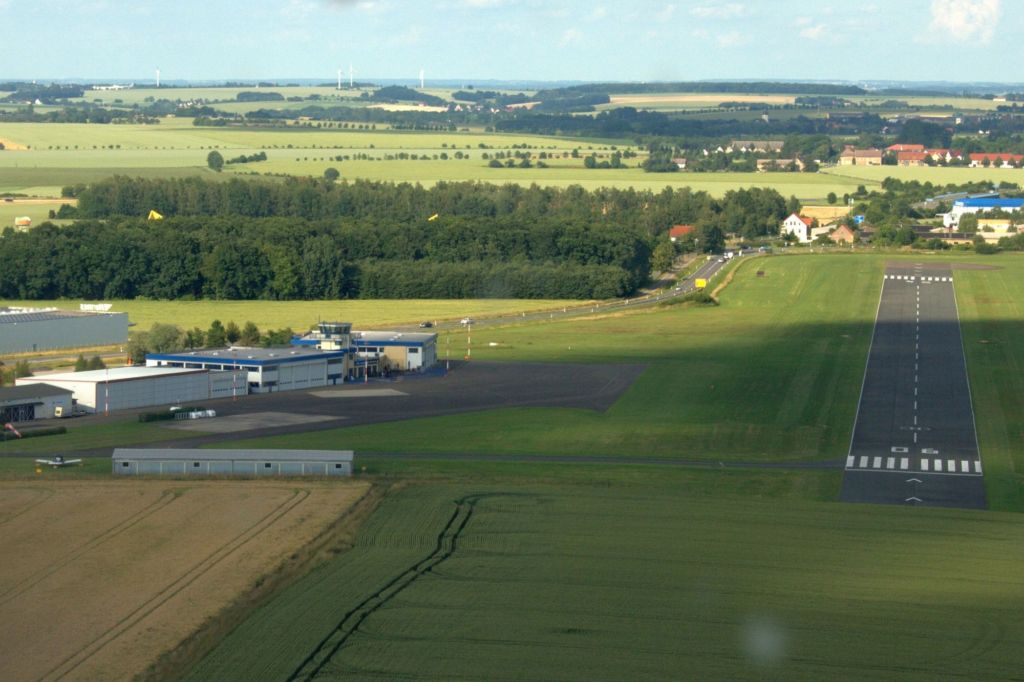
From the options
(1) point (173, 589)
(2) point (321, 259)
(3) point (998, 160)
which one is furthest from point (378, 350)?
(3) point (998, 160)

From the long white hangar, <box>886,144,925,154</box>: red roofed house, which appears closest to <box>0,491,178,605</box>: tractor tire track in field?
the long white hangar

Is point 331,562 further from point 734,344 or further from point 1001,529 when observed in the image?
point 734,344

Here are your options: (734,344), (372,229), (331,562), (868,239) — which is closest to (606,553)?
(331,562)

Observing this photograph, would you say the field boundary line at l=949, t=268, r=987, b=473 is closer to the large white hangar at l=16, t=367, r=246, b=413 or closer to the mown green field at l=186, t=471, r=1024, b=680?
the mown green field at l=186, t=471, r=1024, b=680

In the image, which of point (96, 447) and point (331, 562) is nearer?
point (331, 562)

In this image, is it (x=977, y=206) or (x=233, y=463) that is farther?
(x=977, y=206)

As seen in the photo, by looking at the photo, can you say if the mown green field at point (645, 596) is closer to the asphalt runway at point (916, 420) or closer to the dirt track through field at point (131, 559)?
the dirt track through field at point (131, 559)

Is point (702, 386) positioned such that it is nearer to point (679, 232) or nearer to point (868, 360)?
point (868, 360)

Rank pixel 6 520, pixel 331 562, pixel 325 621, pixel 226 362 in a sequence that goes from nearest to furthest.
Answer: pixel 325 621 → pixel 331 562 → pixel 6 520 → pixel 226 362
